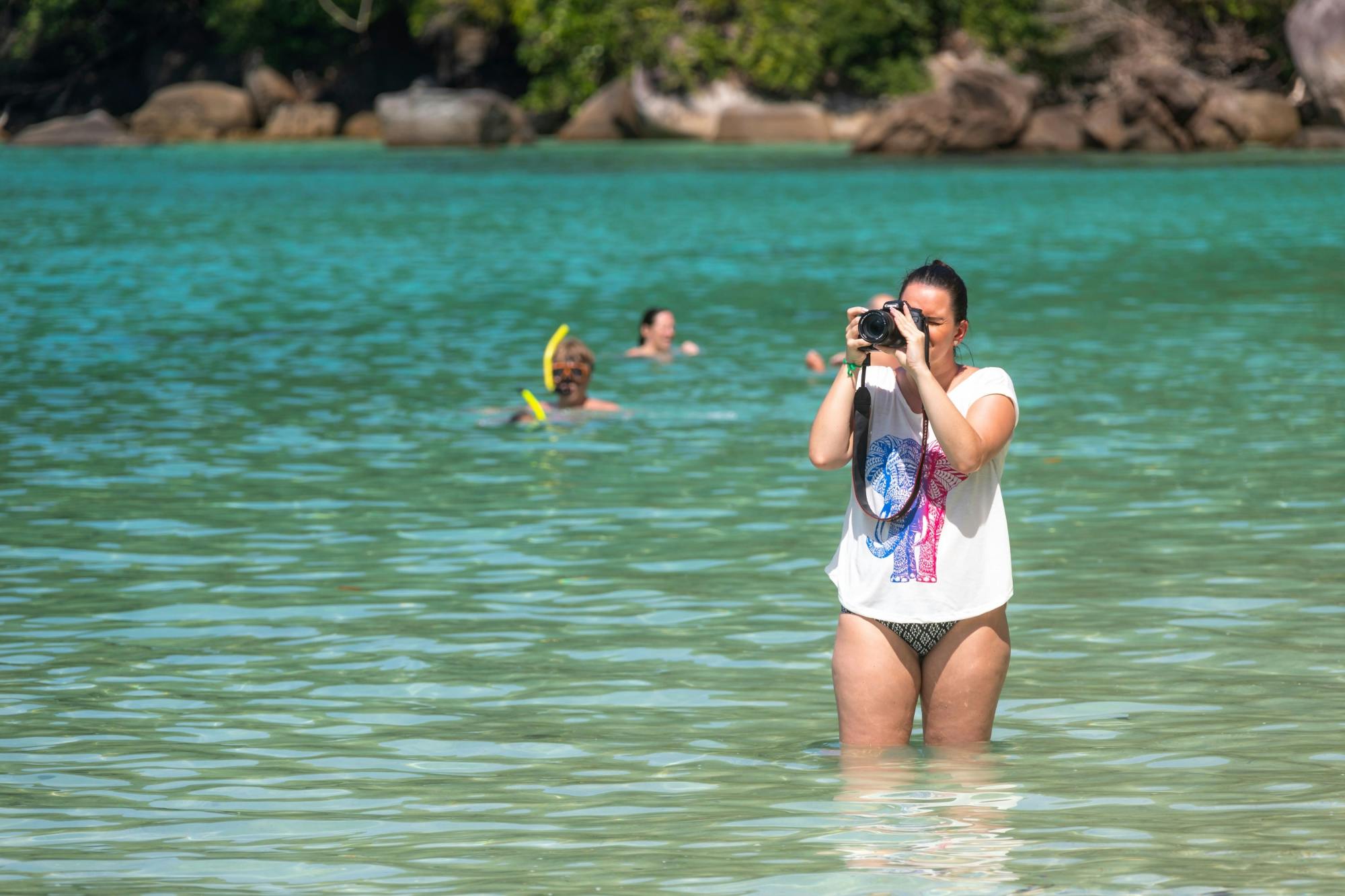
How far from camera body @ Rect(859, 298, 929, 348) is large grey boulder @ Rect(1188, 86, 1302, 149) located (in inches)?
2203

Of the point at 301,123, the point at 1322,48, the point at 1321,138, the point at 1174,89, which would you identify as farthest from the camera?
the point at 301,123

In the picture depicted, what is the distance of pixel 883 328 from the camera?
568 centimetres

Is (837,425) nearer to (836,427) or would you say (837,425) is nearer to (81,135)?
(836,427)

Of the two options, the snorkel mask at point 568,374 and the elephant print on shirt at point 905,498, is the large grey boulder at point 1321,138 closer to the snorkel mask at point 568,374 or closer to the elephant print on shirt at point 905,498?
the snorkel mask at point 568,374

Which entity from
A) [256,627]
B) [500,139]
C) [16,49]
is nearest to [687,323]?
[256,627]

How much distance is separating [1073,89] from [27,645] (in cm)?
6355

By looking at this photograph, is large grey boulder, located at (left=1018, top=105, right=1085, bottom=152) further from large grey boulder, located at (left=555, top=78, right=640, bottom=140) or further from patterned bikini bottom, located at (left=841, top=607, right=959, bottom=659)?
patterned bikini bottom, located at (left=841, top=607, right=959, bottom=659)

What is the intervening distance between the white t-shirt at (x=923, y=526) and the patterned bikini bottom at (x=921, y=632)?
52mm

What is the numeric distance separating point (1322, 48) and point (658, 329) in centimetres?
4324

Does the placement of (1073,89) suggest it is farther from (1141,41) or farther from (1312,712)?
(1312,712)

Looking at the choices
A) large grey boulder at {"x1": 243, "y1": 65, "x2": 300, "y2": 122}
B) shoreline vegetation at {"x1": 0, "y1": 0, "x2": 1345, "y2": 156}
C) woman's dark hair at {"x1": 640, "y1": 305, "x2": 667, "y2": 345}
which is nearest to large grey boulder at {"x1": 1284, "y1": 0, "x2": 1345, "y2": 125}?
shoreline vegetation at {"x1": 0, "y1": 0, "x2": 1345, "y2": 156}

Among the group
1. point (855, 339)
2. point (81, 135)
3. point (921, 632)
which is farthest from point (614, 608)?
point (81, 135)

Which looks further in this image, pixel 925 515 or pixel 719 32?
pixel 719 32

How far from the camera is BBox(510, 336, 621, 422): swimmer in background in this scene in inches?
600
